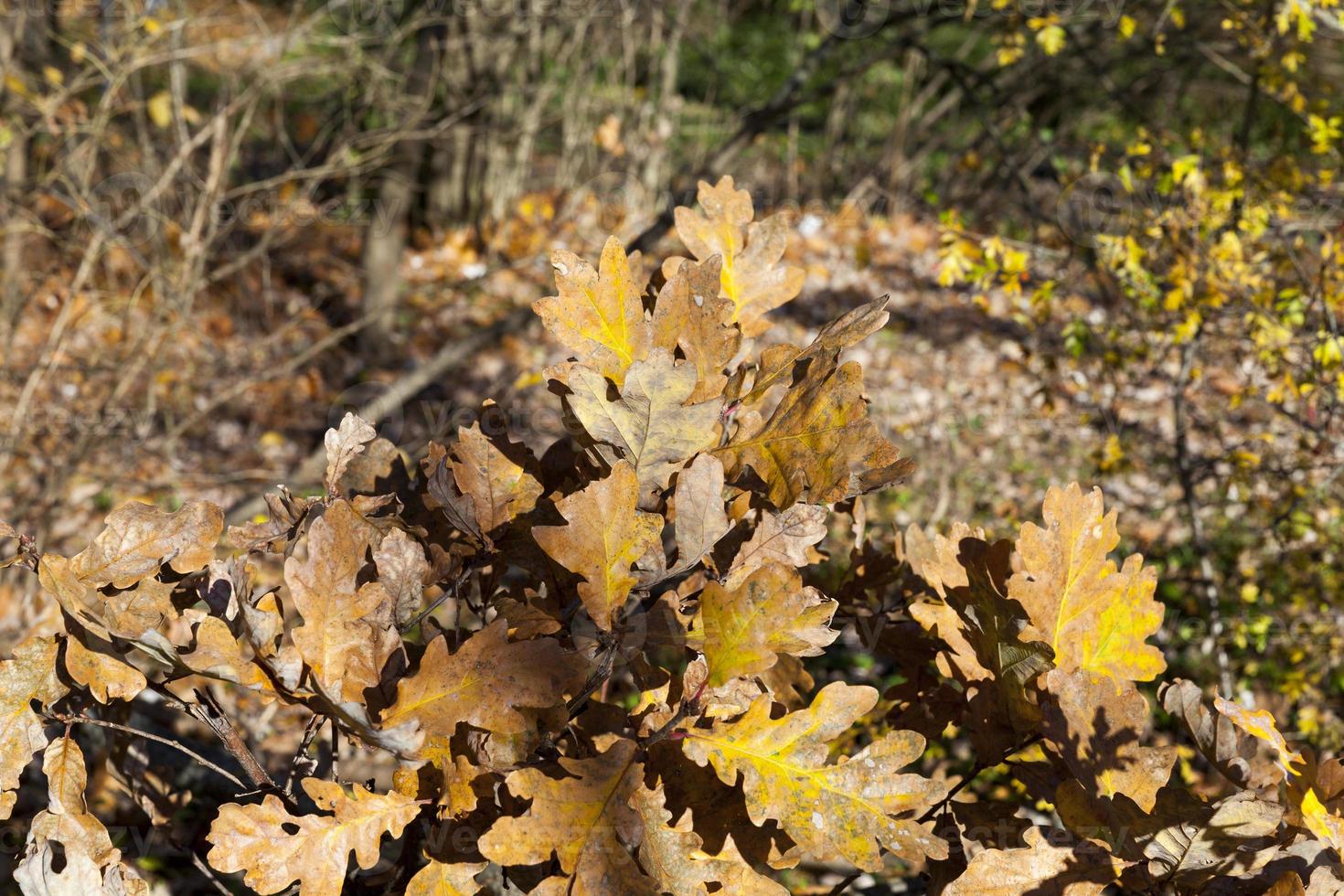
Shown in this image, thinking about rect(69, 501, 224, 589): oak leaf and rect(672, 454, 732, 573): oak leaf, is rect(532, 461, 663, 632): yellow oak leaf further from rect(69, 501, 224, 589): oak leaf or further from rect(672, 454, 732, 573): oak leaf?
rect(69, 501, 224, 589): oak leaf

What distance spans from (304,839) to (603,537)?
1.24ft

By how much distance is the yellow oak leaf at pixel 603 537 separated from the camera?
0.95 metres

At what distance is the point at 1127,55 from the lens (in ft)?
20.8

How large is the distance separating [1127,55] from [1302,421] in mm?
4492

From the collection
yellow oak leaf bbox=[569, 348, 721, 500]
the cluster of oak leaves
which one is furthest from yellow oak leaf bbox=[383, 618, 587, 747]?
yellow oak leaf bbox=[569, 348, 721, 500]

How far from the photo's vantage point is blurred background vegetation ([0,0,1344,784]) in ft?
10.0

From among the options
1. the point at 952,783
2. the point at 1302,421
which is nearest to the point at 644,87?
the point at 1302,421

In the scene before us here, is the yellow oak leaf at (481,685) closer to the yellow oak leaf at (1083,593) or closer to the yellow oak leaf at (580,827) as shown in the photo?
the yellow oak leaf at (580,827)

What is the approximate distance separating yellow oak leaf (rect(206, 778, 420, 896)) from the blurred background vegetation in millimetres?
771

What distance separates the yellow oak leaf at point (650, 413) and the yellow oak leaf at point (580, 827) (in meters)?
0.29

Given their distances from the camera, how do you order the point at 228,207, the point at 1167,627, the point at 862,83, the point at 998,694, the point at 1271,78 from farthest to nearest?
the point at 862,83 → the point at 228,207 → the point at 1167,627 → the point at 1271,78 → the point at 998,694

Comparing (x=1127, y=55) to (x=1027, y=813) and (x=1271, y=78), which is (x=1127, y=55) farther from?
(x=1027, y=813)

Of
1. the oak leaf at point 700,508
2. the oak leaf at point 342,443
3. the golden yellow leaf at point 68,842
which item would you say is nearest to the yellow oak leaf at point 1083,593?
the oak leaf at point 700,508

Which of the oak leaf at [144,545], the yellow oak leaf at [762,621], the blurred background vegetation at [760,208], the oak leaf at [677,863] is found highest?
the yellow oak leaf at [762,621]
